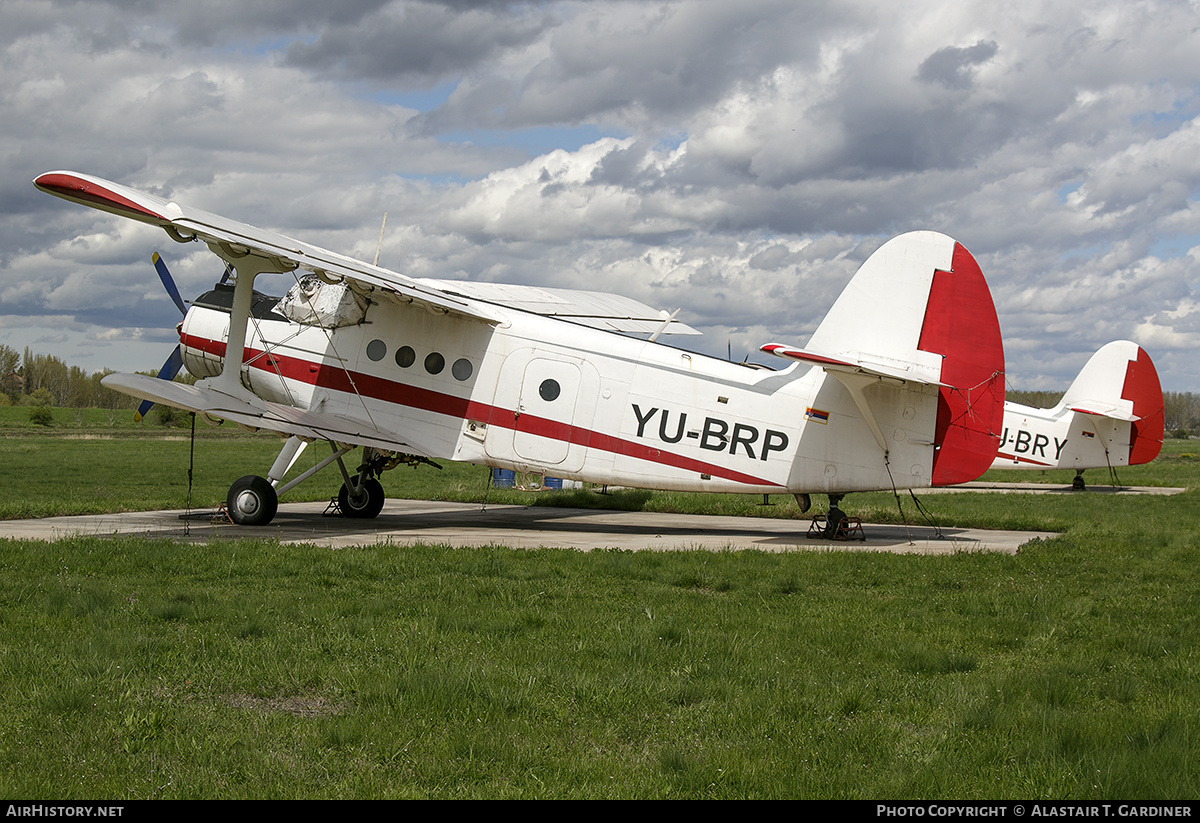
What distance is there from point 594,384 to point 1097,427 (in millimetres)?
25518

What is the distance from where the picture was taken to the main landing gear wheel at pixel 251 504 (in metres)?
15.4

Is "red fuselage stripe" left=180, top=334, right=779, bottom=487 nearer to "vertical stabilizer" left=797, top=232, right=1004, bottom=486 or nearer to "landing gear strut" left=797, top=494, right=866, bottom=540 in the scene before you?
"landing gear strut" left=797, top=494, right=866, bottom=540

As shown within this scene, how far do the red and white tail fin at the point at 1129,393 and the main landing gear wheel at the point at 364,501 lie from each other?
85.9 ft

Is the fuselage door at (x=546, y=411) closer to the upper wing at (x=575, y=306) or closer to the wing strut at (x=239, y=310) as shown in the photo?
the upper wing at (x=575, y=306)

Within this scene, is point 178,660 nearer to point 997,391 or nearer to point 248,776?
point 248,776

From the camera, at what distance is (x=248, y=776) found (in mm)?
4574

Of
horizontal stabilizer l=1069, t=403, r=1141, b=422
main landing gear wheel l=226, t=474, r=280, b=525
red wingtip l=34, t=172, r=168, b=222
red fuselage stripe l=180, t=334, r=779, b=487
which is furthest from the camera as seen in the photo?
horizontal stabilizer l=1069, t=403, r=1141, b=422

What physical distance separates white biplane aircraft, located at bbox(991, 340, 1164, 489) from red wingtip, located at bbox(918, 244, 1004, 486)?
2029 cm

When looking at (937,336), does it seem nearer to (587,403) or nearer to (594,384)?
(594,384)

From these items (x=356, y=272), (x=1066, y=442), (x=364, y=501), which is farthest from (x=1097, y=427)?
(x=356, y=272)

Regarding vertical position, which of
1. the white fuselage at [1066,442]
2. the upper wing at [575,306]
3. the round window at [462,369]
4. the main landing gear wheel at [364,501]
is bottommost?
the main landing gear wheel at [364,501]

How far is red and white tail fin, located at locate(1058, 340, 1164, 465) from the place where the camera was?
33.2 meters

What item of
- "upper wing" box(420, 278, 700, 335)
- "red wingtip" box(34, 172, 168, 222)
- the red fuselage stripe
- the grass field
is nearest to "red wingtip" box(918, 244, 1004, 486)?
the grass field

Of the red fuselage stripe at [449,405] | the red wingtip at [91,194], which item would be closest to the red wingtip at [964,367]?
the red fuselage stripe at [449,405]
